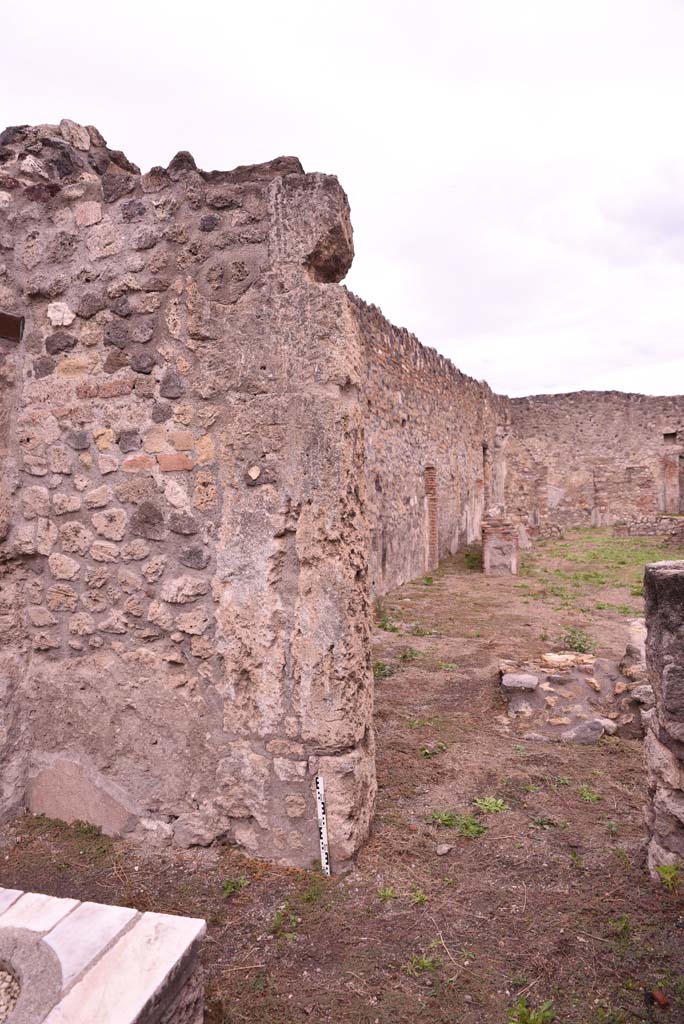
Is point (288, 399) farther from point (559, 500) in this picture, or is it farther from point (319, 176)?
point (559, 500)

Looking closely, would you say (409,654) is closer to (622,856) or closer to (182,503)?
(622,856)

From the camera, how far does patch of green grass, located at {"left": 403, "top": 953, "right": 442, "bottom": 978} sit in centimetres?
219

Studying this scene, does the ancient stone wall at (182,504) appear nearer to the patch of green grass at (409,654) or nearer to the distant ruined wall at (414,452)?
the patch of green grass at (409,654)

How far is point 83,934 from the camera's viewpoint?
1.87 metres

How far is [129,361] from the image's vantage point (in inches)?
115

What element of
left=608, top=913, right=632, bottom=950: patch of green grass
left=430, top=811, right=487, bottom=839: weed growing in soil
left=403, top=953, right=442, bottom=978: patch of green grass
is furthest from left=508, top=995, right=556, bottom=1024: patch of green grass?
left=430, top=811, right=487, bottom=839: weed growing in soil

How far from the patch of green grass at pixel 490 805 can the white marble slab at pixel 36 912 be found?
82.4 inches

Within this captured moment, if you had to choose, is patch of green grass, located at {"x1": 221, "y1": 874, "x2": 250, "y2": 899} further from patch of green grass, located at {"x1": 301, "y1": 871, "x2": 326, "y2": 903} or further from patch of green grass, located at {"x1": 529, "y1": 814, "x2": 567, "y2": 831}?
patch of green grass, located at {"x1": 529, "y1": 814, "x2": 567, "y2": 831}

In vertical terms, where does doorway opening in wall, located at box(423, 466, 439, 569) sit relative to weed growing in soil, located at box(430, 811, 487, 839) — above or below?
above

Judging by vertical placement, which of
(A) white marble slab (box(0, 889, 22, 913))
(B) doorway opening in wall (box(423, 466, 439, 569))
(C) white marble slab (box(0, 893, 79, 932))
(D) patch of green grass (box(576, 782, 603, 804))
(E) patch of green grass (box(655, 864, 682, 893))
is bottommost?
(D) patch of green grass (box(576, 782, 603, 804))

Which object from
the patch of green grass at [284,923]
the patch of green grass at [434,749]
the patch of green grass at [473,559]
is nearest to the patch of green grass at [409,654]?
the patch of green grass at [434,749]

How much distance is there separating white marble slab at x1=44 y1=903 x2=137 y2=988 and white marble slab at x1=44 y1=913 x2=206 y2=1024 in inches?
1.4

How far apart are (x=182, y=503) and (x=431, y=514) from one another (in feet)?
33.1

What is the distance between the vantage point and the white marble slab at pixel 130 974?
5.23 ft
